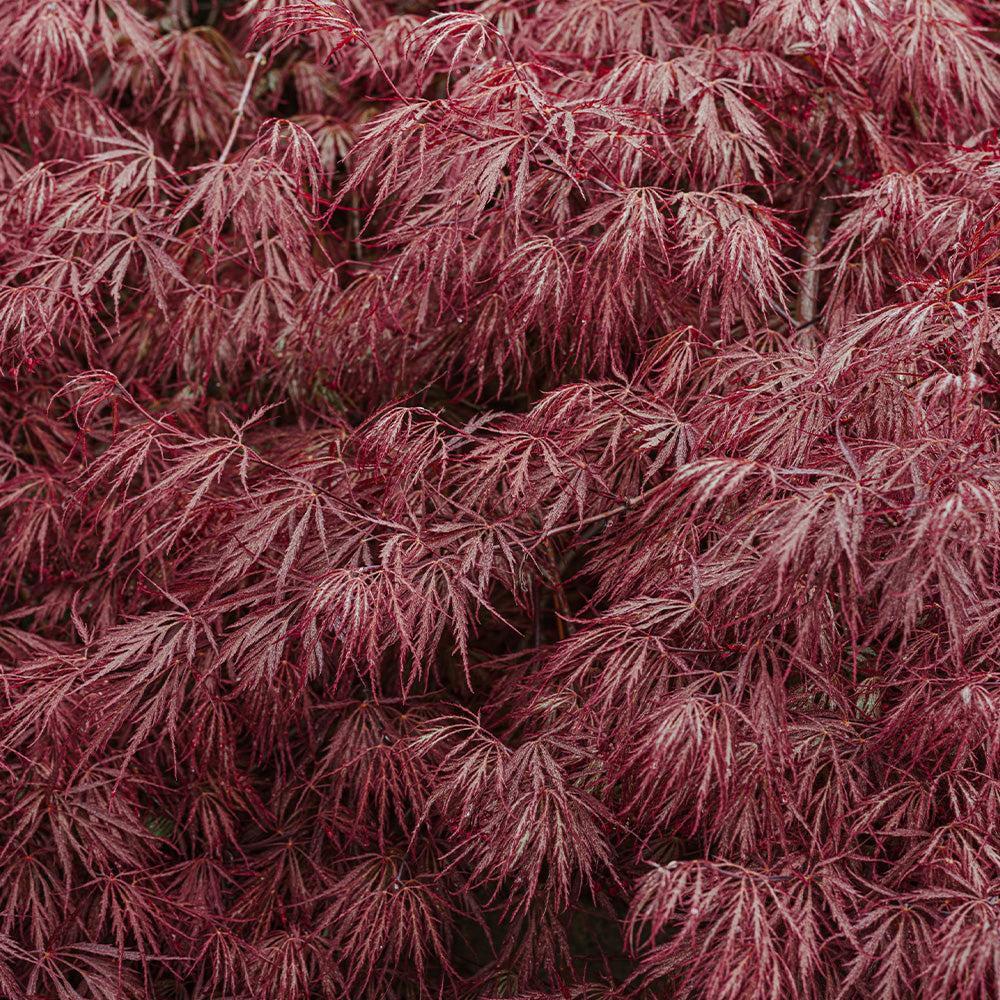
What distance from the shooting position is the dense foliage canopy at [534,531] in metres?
1.56

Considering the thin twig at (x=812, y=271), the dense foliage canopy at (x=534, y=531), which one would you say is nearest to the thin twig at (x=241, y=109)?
the dense foliage canopy at (x=534, y=531)

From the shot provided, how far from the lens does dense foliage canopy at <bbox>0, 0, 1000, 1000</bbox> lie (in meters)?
1.56

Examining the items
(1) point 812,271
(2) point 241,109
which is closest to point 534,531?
(1) point 812,271

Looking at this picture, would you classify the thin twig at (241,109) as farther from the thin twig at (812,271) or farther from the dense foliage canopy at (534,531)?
the thin twig at (812,271)

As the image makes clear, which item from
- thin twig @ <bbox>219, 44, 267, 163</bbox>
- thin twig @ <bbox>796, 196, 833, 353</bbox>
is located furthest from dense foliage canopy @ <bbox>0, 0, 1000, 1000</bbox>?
thin twig @ <bbox>219, 44, 267, 163</bbox>

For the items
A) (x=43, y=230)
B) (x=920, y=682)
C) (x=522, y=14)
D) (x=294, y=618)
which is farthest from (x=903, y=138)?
(x=43, y=230)

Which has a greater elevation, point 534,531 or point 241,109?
point 241,109

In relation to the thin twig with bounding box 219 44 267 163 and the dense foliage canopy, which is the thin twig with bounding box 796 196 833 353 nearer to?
the dense foliage canopy

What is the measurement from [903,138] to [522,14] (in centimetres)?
106

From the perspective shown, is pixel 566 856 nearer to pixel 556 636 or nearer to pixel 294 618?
pixel 294 618

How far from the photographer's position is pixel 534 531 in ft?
6.64

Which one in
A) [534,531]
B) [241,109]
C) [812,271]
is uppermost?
[241,109]

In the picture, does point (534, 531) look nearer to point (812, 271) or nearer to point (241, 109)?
point (812, 271)

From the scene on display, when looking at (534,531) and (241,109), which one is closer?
(534,531)
